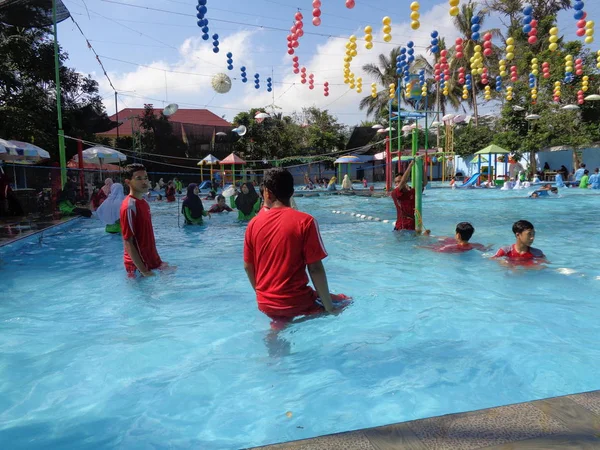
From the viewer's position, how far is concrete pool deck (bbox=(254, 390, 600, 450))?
212 centimetres

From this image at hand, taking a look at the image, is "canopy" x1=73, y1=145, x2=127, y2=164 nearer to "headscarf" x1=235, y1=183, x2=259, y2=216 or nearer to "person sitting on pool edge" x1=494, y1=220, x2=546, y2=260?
"headscarf" x1=235, y1=183, x2=259, y2=216

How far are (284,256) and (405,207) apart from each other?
6.68 metres

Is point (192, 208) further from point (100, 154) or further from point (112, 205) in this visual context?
point (100, 154)

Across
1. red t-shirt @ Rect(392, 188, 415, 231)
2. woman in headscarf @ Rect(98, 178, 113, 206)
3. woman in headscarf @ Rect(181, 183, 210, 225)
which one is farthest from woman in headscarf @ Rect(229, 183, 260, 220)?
red t-shirt @ Rect(392, 188, 415, 231)

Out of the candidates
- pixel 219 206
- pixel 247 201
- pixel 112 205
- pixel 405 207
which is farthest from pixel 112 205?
pixel 405 207

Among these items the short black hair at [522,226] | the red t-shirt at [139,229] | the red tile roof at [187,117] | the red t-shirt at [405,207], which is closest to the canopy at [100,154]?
the red t-shirt at [405,207]

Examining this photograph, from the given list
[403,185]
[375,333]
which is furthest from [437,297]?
[403,185]

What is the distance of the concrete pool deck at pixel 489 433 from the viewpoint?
2119 millimetres

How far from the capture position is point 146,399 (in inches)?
128

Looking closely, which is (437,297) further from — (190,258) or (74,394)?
(190,258)

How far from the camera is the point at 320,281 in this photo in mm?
3064

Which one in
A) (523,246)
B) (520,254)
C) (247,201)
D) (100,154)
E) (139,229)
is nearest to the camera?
(139,229)

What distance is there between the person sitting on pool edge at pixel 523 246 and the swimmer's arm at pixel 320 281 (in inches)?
154

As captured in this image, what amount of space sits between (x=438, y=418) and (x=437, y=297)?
3420 millimetres
